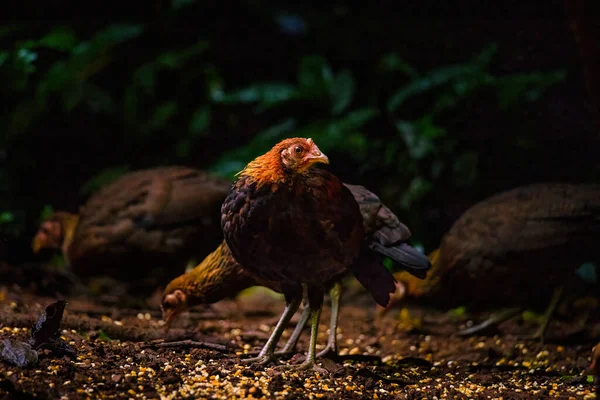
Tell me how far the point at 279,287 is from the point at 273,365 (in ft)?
1.67

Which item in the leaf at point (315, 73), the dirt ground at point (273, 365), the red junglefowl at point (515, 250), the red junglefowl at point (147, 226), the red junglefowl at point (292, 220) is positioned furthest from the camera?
the leaf at point (315, 73)

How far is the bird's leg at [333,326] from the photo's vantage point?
4066 millimetres

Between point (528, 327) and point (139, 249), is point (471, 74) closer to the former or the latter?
point (528, 327)

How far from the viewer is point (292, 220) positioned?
10.8 feet

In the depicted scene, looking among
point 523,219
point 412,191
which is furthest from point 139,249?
point 523,219

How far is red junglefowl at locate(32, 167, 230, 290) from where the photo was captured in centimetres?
516

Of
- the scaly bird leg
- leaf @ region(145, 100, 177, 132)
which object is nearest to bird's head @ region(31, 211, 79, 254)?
leaf @ region(145, 100, 177, 132)

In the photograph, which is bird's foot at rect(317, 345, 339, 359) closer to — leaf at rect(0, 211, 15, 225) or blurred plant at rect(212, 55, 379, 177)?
blurred plant at rect(212, 55, 379, 177)

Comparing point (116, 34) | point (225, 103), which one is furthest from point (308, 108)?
point (116, 34)

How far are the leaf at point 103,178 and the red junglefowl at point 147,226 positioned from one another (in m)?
1.07

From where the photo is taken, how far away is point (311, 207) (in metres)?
3.33

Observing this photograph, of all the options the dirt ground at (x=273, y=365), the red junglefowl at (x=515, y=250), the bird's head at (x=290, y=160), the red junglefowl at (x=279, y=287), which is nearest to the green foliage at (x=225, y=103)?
the red junglefowl at (x=515, y=250)

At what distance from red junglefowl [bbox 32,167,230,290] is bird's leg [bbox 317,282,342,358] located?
3.87 ft

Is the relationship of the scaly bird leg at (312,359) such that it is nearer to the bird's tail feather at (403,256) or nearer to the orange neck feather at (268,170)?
the bird's tail feather at (403,256)
